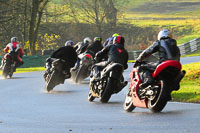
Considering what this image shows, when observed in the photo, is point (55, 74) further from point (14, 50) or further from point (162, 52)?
point (14, 50)

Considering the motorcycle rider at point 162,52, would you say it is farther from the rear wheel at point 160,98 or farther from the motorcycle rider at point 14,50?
the motorcycle rider at point 14,50

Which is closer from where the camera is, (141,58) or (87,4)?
(141,58)

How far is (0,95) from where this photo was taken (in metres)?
19.7

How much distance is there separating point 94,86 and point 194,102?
259cm

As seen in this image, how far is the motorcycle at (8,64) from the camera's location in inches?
1157

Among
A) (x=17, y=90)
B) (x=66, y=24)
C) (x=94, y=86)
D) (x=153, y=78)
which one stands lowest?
(x=66, y=24)

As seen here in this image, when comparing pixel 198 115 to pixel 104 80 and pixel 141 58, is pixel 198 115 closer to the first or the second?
pixel 141 58

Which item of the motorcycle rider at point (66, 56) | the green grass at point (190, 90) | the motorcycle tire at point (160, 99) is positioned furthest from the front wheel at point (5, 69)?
the motorcycle tire at point (160, 99)

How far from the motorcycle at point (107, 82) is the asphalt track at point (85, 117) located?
0.92 feet

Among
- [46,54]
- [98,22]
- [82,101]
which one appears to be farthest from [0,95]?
[98,22]

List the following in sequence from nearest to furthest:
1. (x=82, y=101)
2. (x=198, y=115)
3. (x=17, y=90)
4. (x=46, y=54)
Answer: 1. (x=198, y=115)
2. (x=82, y=101)
3. (x=17, y=90)
4. (x=46, y=54)

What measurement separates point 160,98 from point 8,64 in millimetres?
18037

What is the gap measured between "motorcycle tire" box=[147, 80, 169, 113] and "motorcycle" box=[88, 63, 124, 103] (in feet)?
9.19

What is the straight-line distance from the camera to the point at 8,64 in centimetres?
2934
